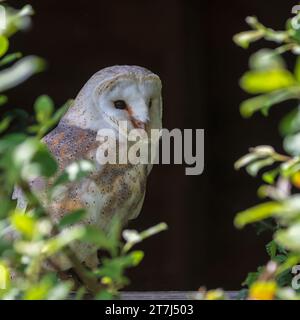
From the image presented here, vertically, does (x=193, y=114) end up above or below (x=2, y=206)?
below

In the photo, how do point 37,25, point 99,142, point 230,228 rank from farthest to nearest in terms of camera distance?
point 230,228
point 37,25
point 99,142

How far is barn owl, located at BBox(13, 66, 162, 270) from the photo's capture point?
1.75 meters

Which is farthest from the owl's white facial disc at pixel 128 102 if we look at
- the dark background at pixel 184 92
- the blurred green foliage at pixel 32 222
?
the dark background at pixel 184 92

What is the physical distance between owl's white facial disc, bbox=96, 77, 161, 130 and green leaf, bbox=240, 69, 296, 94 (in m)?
1.24

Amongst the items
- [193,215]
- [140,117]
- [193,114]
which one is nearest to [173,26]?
[193,114]

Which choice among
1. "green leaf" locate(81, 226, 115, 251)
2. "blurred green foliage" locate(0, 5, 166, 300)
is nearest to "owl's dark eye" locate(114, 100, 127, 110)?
"blurred green foliage" locate(0, 5, 166, 300)

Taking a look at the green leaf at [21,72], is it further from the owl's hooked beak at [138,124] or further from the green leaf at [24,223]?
the owl's hooked beak at [138,124]

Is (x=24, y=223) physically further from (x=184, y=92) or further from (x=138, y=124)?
(x=184, y=92)

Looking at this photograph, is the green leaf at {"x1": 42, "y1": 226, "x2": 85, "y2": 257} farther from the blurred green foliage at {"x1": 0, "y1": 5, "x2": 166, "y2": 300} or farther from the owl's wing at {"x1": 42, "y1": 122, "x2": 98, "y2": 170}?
the owl's wing at {"x1": 42, "y1": 122, "x2": 98, "y2": 170}

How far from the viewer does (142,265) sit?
11.7ft

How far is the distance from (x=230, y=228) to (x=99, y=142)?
6.18ft

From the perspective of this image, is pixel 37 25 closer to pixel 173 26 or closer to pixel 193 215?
pixel 173 26

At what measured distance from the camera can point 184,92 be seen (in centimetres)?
352

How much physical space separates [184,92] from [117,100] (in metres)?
1.69
